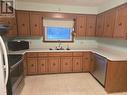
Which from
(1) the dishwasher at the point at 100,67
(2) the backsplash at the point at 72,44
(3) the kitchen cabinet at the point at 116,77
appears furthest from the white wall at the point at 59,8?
(3) the kitchen cabinet at the point at 116,77

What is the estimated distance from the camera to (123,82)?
2.73 meters

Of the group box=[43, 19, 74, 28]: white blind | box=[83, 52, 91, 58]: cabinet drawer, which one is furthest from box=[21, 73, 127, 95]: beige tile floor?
box=[43, 19, 74, 28]: white blind

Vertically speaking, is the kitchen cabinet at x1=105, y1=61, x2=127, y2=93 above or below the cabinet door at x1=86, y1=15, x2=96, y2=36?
below

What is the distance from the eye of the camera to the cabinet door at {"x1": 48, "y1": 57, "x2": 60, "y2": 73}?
3724 mm

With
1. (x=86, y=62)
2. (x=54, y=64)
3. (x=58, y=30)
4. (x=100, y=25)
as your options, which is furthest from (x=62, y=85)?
(x=100, y=25)

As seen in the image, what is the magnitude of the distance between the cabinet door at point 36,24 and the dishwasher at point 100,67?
6.83 feet

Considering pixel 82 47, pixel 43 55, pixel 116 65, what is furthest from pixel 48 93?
pixel 82 47

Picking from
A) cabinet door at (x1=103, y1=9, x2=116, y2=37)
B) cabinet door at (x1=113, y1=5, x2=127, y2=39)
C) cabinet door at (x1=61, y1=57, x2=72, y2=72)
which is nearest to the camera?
cabinet door at (x1=113, y1=5, x2=127, y2=39)

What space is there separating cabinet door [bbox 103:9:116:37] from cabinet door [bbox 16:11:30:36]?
99.7 inches

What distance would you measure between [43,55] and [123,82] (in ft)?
8.02

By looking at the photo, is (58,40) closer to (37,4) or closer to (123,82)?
(37,4)

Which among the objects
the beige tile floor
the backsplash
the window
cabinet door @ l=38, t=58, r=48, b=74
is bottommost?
the beige tile floor

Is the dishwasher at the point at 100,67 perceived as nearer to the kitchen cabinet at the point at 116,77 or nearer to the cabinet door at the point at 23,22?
the kitchen cabinet at the point at 116,77

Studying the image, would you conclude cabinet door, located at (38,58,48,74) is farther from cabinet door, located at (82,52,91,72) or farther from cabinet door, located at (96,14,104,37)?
cabinet door, located at (96,14,104,37)
